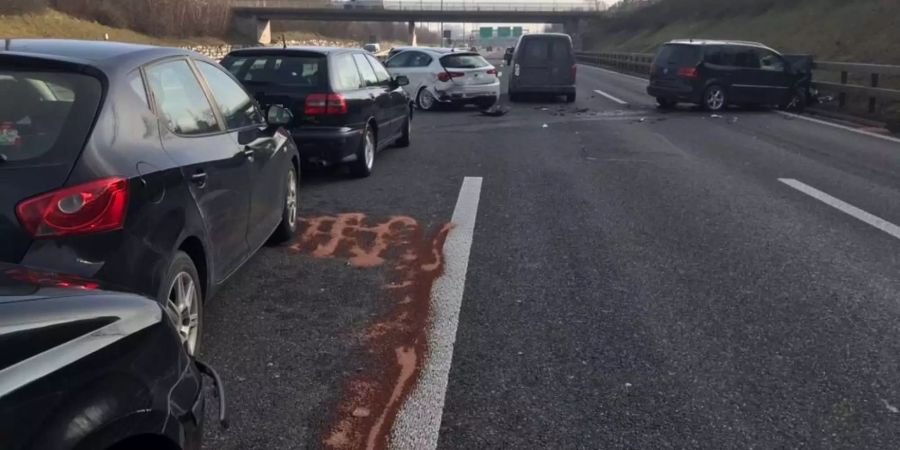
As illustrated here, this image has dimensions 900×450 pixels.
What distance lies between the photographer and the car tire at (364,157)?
33.8 feet

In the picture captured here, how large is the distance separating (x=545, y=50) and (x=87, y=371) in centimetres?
2147

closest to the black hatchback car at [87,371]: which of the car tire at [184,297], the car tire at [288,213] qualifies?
the car tire at [184,297]

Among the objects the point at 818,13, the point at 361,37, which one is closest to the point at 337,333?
the point at 818,13

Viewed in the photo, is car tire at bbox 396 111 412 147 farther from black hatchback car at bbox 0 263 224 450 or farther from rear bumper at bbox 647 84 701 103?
black hatchback car at bbox 0 263 224 450

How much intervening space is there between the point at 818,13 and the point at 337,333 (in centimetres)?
4630

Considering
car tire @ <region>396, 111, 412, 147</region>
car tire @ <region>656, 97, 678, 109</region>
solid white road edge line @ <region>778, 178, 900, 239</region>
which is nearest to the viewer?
solid white road edge line @ <region>778, 178, 900, 239</region>

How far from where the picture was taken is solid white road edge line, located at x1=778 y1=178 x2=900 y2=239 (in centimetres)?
786

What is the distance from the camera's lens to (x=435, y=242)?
7.29 m

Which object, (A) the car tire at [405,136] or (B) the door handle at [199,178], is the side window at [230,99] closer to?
(B) the door handle at [199,178]

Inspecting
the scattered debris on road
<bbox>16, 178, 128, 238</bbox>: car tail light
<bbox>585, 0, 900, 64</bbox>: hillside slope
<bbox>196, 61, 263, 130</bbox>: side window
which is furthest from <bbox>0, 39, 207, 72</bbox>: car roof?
<bbox>585, 0, 900, 64</bbox>: hillside slope

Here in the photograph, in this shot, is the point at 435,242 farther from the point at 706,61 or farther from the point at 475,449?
the point at 706,61

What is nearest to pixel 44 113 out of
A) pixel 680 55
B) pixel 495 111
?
pixel 495 111

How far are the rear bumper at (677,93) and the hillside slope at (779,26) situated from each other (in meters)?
9.42

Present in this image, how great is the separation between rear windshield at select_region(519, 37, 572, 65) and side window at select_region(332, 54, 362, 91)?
41.4 feet
